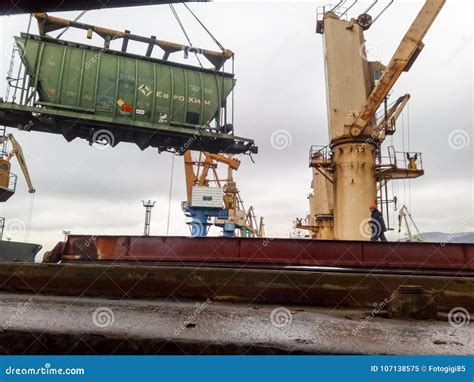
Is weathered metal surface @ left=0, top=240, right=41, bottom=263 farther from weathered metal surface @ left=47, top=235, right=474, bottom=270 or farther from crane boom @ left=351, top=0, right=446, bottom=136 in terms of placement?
crane boom @ left=351, top=0, right=446, bottom=136

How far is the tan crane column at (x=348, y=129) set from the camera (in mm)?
11242

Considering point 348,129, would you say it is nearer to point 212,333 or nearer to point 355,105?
point 355,105

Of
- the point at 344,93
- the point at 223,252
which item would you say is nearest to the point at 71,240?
the point at 223,252

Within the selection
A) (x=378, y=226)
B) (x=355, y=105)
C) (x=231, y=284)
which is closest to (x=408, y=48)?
(x=355, y=105)

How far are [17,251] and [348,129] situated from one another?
11691 millimetres

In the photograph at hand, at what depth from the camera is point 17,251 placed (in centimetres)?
1192

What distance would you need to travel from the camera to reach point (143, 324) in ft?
7.30

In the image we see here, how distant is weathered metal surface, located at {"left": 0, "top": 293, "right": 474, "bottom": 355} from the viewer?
1.76 m

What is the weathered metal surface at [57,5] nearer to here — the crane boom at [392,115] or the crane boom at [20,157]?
the crane boom at [392,115]

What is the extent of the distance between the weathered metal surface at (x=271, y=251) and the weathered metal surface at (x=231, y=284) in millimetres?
2322

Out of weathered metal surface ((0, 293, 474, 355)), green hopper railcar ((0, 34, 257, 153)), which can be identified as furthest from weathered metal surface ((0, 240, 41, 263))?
weathered metal surface ((0, 293, 474, 355))

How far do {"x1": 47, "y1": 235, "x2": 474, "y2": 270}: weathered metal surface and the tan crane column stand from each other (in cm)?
496

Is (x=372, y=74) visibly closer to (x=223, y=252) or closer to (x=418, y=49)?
(x=418, y=49)

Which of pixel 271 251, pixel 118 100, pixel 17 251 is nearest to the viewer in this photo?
pixel 271 251
